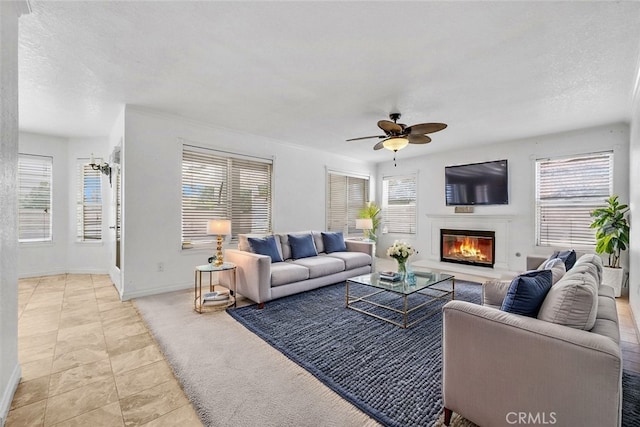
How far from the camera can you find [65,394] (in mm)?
1872

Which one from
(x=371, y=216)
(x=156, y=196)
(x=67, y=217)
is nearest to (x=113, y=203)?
(x=156, y=196)

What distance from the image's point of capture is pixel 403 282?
3.34m

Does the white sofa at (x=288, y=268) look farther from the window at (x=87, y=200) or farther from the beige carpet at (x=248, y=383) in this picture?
the window at (x=87, y=200)

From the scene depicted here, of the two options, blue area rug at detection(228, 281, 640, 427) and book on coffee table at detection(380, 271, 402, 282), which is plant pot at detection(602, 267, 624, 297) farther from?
book on coffee table at detection(380, 271, 402, 282)

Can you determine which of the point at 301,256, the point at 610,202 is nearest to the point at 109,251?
the point at 301,256

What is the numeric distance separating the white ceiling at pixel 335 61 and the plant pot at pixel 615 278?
217cm

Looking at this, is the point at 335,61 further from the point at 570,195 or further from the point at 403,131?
the point at 570,195

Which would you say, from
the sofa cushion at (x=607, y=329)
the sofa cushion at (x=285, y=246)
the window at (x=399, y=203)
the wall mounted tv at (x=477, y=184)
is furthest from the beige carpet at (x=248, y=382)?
the window at (x=399, y=203)

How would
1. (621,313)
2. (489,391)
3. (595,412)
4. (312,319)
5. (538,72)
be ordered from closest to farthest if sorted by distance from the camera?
(595,412) → (489,391) → (538,72) → (312,319) → (621,313)

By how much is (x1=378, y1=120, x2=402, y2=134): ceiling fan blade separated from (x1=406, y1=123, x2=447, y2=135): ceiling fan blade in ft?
0.41

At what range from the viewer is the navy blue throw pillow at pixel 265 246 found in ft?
12.8

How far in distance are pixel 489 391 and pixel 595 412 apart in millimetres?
392

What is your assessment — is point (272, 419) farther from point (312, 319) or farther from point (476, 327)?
point (312, 319)

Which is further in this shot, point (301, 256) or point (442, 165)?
point (442, 165)
